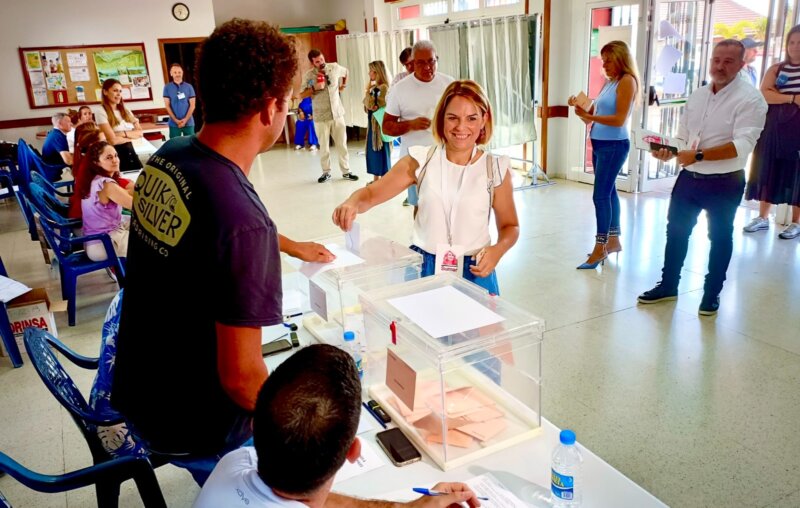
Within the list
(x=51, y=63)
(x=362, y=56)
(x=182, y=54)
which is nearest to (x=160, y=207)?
(x=362, y=56)

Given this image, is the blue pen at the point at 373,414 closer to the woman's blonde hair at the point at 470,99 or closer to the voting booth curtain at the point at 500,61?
the woman's blonde hair at the point at 470,99

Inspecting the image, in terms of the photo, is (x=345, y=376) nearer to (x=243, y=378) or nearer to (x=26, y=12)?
(x=243, y=378)

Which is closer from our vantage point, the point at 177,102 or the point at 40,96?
the point at 177,102

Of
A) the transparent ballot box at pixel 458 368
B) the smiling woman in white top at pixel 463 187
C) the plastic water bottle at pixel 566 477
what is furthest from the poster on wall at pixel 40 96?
the plastic water bottle at pixel 566 477

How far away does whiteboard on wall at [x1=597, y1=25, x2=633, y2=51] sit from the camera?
627 centimetres

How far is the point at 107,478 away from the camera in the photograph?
5.30 ft

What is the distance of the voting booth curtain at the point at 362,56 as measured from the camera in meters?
9.51

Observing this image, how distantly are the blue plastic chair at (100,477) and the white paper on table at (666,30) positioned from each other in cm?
628

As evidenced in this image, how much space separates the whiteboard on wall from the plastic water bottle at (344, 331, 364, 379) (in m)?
5.63

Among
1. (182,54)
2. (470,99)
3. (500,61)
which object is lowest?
(470,99)

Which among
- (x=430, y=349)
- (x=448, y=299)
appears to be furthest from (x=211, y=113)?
(x=448, y=299)

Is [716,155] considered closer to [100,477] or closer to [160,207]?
[160,207]

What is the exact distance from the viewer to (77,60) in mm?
9898

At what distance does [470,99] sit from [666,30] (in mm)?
4862
